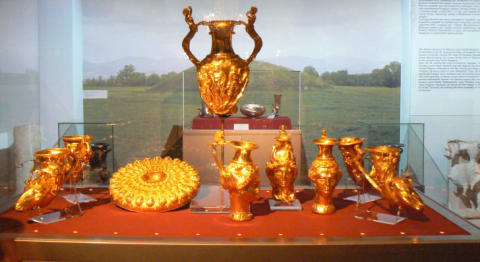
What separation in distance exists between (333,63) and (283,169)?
3550mm

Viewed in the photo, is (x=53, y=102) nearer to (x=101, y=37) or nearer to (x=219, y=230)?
(x=101, y=37)

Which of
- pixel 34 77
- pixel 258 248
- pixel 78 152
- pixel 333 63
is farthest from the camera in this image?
pixel 333 63

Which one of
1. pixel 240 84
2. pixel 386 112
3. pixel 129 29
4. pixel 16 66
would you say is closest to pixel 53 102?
pixel 16 66

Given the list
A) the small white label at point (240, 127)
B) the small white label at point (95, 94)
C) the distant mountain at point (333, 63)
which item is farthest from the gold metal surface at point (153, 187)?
the distant mountain at point (333, 63)

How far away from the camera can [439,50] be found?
151 inches

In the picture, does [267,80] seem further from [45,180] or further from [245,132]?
[45,180]

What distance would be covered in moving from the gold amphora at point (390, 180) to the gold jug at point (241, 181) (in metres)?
0.40

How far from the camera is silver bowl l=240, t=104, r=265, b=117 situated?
12.2 ft

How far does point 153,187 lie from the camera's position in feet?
5.10

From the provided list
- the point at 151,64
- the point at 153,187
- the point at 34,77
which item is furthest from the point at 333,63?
the point at 153,187

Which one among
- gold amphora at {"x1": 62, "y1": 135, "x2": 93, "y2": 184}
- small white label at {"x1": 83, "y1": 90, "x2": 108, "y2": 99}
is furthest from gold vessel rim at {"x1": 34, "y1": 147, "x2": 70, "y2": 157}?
small white label at {"x1": 83, "y1": 90, "x2": 108, "y2": 99}

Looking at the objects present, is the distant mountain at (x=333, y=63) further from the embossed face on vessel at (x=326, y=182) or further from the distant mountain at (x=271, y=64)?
the embossed face on vessel at (x=326, y=182)

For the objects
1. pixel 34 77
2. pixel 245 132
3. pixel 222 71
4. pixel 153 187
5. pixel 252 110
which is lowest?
pixel 153 187

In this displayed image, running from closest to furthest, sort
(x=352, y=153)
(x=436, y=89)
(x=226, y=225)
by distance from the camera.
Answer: (x=226, y=225), (x=352, y=153), (x=436, y=89)
